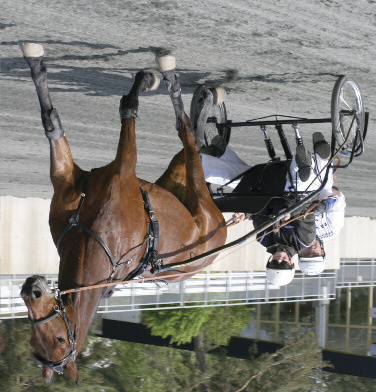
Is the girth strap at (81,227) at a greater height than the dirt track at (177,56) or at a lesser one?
lesser

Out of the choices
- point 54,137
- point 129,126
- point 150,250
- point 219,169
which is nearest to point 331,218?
point 219,169

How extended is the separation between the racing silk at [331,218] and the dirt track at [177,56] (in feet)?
4.91

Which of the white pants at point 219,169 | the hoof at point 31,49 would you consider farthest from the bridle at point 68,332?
the white pants at point 219,169

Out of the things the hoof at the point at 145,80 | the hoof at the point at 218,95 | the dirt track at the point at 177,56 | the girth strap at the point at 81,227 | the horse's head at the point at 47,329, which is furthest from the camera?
the hoof at the point at 218,95

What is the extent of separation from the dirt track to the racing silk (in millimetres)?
1497

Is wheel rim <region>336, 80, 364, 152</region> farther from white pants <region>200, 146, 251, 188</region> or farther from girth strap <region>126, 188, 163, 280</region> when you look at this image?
girth strap <region>126, 188, 163, 280</region>

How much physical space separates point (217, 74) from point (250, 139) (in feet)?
9.88

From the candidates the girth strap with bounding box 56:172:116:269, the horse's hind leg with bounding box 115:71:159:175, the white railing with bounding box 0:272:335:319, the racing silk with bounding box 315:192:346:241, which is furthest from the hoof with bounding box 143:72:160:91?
the white railing with bounding box 0:272:335:319

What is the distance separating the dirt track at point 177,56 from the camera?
5.27 metres

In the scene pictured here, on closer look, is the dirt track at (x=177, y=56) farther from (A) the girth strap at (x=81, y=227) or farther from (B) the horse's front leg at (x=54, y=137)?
(A) the girth strap at (x=81, y=227)

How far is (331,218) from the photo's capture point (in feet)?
20.3

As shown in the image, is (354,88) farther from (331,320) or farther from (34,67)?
(331,320)

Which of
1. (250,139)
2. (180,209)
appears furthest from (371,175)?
(180,209)

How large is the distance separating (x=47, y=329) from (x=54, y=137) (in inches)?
59.9
